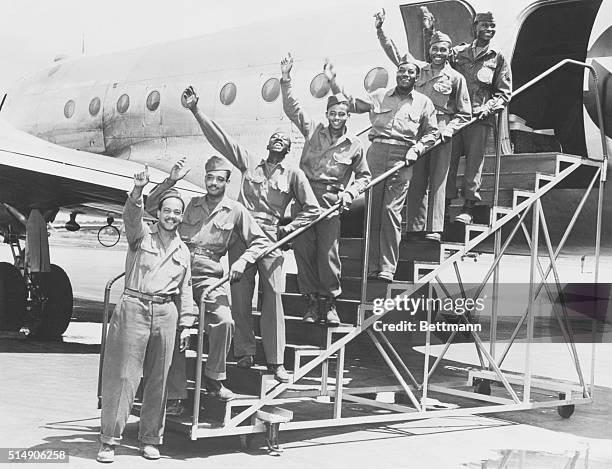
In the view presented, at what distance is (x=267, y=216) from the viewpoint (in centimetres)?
741

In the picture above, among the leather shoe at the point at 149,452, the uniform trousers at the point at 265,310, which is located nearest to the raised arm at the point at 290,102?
the uniform trousers at the point at 265,310

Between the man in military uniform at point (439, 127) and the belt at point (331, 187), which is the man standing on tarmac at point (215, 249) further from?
the man in military uniform at point (439, 127)

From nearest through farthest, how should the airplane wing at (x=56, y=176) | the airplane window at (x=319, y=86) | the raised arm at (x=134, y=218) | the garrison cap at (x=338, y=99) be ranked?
the raised arm at (x=134, y=218) < the garrison cap at (x=338, y=99) < the airplane wing at (x=56, y=176) < the airplane window at (x=319, y=86)

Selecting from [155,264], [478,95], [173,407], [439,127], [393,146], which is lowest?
[173,407]

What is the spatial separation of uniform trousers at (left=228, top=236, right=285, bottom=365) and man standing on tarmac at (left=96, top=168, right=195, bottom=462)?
1.93 ft

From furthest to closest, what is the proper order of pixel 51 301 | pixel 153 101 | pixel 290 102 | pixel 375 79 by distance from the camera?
1. pixel 153 101
2. pixel 51 301
3. pixel 375 79
4. pixel 290 102

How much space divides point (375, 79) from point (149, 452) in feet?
21.9

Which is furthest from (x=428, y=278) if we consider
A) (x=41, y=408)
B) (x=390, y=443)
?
(x=41, y=408)

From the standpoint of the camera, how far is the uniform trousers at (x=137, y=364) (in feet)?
20.4

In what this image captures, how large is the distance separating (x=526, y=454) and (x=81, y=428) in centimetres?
357

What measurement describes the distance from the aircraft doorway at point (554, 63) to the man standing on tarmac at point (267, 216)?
4282 mm

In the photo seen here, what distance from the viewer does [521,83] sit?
1062 centimetres

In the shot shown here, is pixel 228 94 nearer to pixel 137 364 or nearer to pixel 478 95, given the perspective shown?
pixel 478 95

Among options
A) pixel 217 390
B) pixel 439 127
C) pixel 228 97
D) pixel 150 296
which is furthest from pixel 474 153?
pixel 228 97
